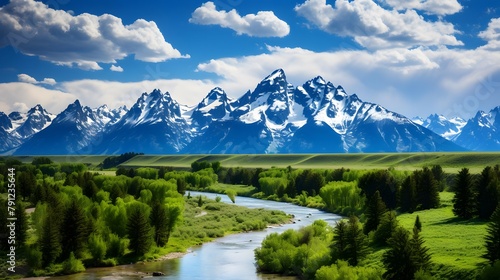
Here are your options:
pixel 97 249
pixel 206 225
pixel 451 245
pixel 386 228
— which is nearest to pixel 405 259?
pixel 451 245

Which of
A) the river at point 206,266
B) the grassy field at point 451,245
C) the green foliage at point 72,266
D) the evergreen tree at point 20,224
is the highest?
the evergreen tree at point 20,224

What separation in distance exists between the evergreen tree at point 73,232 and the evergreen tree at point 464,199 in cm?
6006

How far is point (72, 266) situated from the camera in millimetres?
71500

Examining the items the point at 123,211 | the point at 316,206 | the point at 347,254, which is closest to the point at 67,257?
the point at 123,211

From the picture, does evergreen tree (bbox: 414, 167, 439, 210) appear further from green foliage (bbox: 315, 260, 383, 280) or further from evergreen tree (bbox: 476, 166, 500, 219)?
green foliage (bbox: 315, 260, 383, 280)

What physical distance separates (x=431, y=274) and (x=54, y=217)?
50.6 m

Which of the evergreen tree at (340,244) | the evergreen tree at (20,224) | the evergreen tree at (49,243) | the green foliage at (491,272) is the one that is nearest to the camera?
the green foliage at (491,272)

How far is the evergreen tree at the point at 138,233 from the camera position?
265 feet

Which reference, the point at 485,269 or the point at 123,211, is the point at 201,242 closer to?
the point at 123,211

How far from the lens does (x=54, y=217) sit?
75625 mm

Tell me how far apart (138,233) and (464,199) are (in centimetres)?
5350

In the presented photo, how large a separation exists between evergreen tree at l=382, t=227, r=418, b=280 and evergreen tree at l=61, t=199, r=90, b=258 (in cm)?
4328

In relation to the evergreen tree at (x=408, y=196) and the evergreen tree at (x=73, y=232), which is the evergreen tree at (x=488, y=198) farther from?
the evergreen tree at (x=73, y=232)

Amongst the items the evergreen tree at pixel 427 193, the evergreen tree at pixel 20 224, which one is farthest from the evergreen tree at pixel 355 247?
the evergreen tree at pixel 427 193
